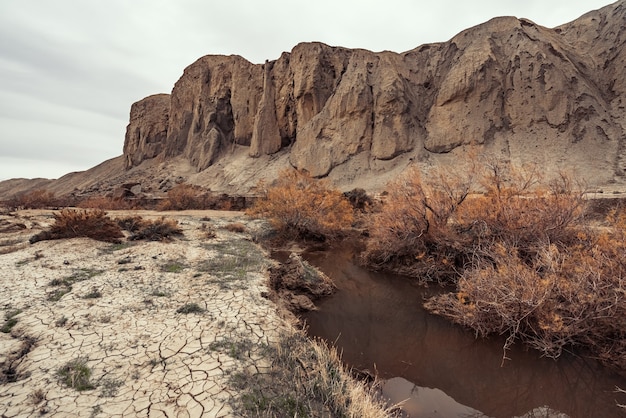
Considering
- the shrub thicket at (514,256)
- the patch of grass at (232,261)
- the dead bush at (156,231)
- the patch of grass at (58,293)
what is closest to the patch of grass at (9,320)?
the patch of grass at (58,293)

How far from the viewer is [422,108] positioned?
102 ft

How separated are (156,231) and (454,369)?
432 inches

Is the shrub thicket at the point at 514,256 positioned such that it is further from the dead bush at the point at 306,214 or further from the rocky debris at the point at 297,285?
the dead bush at the point at 306,214

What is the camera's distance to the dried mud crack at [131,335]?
335 cm

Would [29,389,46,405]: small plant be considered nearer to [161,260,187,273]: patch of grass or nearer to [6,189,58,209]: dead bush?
[161,260,187,273]: patch of grass

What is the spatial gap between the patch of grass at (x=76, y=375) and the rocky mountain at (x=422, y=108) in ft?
76.4

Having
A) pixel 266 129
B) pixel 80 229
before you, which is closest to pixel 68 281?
pixel 80 229

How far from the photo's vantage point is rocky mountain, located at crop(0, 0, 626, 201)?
24.5 meters

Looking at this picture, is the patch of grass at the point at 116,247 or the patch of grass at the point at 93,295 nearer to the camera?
the patch of grass at the point at 93,295

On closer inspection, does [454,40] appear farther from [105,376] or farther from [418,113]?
[105,376]

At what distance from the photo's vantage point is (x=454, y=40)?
31.2 metres

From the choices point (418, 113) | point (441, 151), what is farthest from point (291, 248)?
point (418, 113)

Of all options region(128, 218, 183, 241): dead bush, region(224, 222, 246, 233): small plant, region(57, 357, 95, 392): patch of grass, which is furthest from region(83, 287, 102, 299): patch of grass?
region(224, 222, 246, 233): small plant

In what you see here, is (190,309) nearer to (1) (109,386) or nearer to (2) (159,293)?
(2) (159,293)
